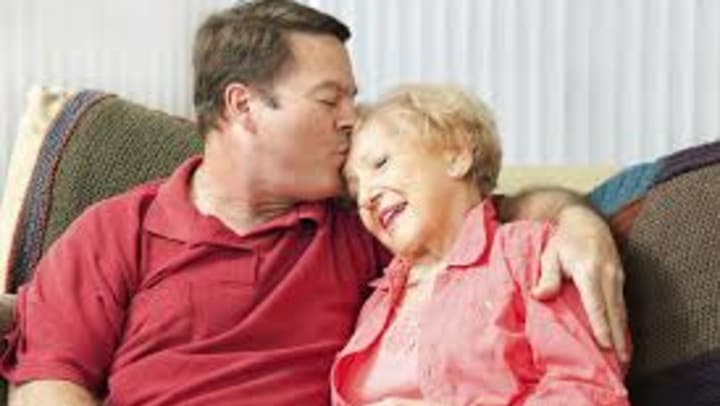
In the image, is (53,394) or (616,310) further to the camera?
(53,394)

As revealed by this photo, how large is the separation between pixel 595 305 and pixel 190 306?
608 millimetres

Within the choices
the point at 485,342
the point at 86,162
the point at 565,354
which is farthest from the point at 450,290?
the point at 86,162

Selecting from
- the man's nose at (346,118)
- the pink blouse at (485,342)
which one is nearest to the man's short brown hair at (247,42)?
the man's nose at (346,118)

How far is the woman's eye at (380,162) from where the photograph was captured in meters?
1.56

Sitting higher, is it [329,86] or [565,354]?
[329,86]

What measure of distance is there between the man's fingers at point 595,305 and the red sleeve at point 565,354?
11 mm

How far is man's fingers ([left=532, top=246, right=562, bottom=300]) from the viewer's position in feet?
4.41

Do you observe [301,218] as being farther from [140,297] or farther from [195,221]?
[140,297]

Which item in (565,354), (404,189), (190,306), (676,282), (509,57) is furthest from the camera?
(509,57)

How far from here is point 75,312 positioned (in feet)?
5.40

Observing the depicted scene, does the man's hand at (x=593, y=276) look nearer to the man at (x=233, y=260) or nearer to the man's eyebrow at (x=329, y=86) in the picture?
the man at (x=233, y=260)

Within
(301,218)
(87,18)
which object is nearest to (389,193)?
(301,218)

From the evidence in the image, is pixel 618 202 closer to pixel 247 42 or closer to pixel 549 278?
pixel 549 278

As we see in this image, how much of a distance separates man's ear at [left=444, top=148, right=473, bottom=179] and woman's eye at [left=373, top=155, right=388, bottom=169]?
83 millimetres
